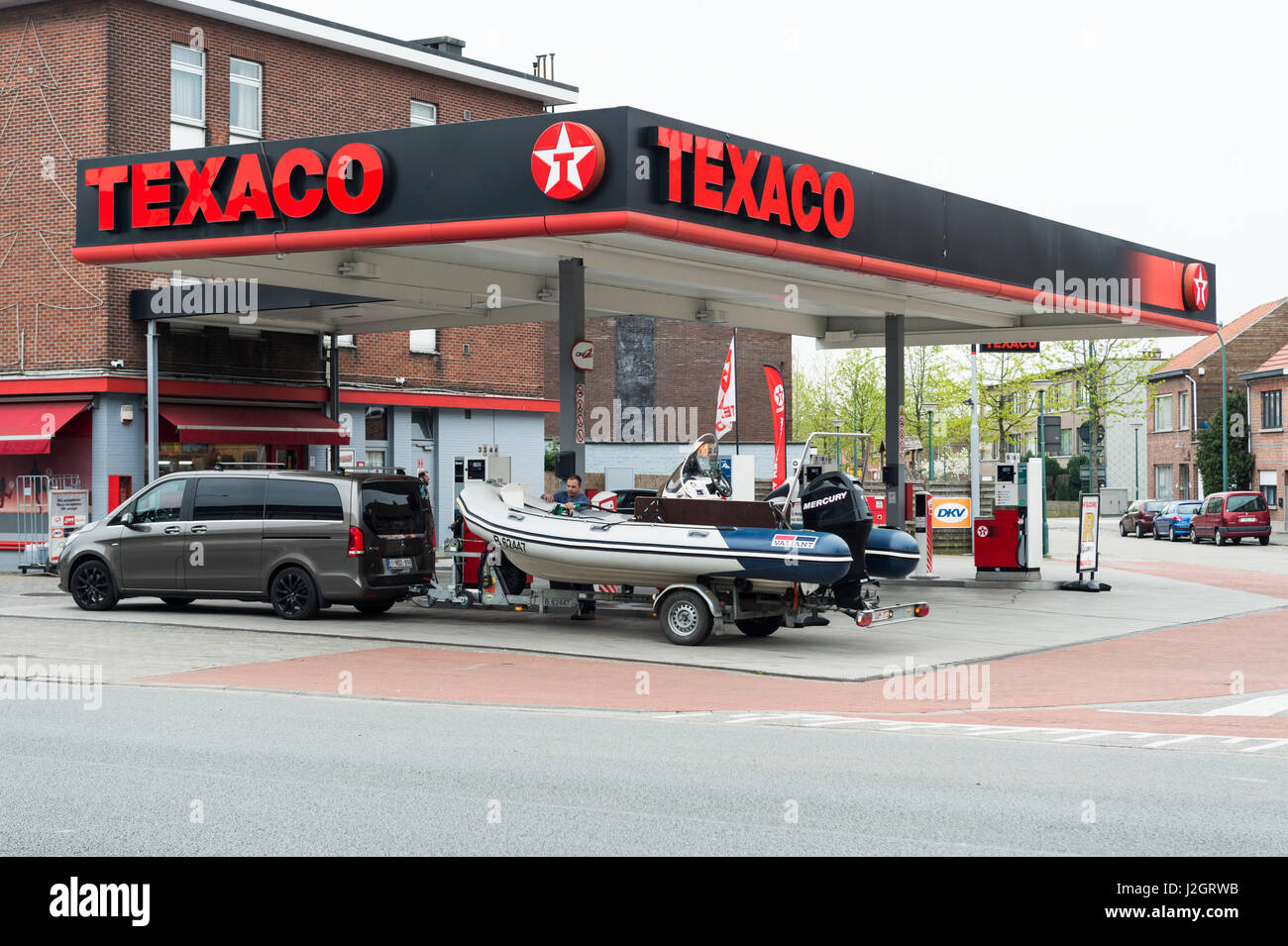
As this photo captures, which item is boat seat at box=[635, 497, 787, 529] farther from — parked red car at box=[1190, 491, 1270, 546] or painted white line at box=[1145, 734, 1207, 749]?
parked red car at box=[1190, 491, 1270, 546]

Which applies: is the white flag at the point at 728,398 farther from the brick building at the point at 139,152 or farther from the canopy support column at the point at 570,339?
the canopy support column at the point at 570,339

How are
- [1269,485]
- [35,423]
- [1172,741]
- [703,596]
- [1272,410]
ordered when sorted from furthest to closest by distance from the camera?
[1269,485]
[1272,410]
[35,423]
[703,596]
[1172,741]

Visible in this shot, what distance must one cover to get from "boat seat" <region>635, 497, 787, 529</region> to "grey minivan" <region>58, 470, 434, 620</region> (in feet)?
11.7

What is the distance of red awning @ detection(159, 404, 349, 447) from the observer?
2527 centimetres

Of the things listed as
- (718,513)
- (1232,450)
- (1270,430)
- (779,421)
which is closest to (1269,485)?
(1270,430)

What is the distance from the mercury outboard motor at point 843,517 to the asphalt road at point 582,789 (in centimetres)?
481

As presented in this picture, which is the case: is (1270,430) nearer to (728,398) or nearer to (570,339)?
(728,398)

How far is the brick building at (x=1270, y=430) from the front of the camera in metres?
57.1

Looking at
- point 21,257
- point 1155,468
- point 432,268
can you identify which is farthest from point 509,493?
point 1155,468

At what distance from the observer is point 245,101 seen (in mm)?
27250

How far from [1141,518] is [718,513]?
40.2m

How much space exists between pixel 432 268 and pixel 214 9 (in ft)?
32.3

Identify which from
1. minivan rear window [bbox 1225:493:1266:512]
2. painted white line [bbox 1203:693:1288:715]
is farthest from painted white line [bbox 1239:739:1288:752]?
minivan rear window [bbox 1225:493:1266:512]
